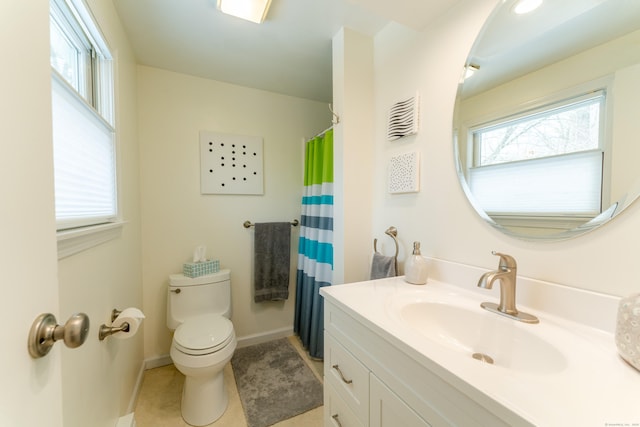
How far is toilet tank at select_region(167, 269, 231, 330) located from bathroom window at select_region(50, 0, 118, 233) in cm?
73

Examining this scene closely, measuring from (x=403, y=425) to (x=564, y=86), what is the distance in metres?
1.11

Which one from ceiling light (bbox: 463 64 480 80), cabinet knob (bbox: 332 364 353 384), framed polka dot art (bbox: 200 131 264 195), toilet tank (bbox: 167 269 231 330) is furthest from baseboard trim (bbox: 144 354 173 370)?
ceiling light (bbox: 463 64 480 80)

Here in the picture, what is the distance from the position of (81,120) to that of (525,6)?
1654 millimetres

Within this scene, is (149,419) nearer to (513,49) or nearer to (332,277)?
(332,277)

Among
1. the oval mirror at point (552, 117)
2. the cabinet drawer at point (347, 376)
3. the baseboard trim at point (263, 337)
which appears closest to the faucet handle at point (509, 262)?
the oval mirror at point (552, 117)

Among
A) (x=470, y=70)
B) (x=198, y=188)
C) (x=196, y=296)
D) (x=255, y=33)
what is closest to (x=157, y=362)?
(x=196, y=296)

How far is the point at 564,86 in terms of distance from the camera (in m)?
0.76

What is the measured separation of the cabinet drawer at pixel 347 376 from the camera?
0.79 metres

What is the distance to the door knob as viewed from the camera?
387 mm

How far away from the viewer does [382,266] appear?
1319mm

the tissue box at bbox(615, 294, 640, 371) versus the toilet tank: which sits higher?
the tissue box at bbox(615, 294, 640, 371)

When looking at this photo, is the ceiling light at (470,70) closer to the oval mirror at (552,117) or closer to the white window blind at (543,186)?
the oval mirror at (552,117)

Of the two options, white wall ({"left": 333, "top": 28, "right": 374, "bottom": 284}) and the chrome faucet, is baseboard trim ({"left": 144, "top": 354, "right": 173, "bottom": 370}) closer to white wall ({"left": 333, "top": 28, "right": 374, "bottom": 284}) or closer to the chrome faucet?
white wall ({"left": 333, "top": 28, "right": 374, "bottom": 284})

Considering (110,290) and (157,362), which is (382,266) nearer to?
(110,290)
